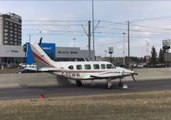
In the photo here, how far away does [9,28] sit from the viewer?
151m

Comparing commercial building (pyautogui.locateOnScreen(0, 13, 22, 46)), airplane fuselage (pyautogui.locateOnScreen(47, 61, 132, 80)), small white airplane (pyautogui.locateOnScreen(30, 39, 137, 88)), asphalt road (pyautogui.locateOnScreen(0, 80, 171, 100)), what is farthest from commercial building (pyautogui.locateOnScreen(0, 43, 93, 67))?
asphalt road (pyautogui.locateOnScreen(0, 80, 171, 100))

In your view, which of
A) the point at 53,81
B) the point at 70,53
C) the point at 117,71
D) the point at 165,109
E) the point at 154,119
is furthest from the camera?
the point at 70,53

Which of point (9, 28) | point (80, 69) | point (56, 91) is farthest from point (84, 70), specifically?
point (9, 28)

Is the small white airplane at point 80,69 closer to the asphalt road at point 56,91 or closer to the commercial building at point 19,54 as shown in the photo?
the asphalt road at point 56,91

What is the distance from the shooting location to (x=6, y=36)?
531 feet

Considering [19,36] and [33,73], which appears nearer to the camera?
[33,73]

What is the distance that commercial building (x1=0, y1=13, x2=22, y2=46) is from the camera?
483 feet

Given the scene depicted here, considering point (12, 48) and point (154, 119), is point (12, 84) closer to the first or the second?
point (154, 119)

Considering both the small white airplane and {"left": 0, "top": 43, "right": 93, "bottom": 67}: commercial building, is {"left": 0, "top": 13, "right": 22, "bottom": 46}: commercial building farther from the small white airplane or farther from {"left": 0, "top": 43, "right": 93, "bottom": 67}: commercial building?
the small white airplane

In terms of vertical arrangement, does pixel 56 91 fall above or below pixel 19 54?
below

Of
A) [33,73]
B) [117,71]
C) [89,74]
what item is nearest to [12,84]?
[33,73]

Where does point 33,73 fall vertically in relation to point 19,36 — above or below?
below

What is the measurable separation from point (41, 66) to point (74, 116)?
23.0m

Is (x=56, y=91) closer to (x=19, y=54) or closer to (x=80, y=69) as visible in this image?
(x=80, y=69)
